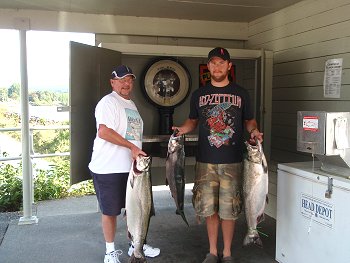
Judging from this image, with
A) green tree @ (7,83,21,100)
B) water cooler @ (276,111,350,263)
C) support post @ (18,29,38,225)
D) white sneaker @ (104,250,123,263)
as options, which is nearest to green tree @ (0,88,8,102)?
green tree @ (7,83,21,100)

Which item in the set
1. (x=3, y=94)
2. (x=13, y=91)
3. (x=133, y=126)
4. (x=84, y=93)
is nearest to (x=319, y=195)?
(x=133, y=126)

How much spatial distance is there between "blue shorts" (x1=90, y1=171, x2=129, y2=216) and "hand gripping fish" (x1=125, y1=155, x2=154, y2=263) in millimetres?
279

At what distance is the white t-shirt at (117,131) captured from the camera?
3170 mm

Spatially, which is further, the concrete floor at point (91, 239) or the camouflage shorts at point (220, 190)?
the concrete floor at point (91, 239)

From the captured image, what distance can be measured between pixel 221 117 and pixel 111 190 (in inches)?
44.2

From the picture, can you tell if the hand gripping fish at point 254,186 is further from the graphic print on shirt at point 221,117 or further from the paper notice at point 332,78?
the paper notice at point 332,78

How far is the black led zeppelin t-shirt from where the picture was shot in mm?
3252

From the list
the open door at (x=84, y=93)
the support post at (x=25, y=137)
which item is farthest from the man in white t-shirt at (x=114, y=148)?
the support post at (x=25, y=137)

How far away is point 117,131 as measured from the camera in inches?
126

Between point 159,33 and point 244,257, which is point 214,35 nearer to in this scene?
point 159,33

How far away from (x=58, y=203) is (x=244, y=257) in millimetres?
3124

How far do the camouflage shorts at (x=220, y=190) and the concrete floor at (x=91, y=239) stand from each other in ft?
2.19

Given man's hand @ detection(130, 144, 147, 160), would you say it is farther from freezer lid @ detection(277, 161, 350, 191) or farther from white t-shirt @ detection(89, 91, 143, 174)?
freezer lid @ detection(277, 161, 350, 191)

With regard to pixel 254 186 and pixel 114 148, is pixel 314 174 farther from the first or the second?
pixel 114 148
